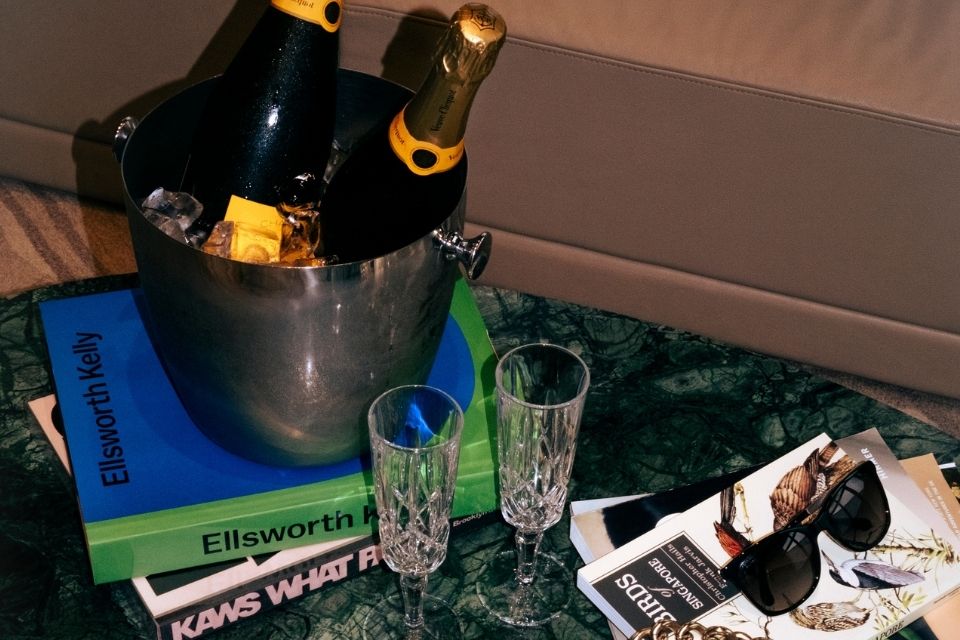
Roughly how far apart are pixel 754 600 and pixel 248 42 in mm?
622

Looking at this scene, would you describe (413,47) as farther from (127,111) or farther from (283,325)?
(283,325)

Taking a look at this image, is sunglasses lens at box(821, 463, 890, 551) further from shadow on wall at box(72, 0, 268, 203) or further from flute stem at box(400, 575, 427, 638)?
shadow on wall at box(72, 0, 268, 203)

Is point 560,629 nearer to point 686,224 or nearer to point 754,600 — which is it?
point 754,600

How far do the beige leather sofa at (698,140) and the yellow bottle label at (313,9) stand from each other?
1.07ft

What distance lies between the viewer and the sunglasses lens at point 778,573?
0.81 m

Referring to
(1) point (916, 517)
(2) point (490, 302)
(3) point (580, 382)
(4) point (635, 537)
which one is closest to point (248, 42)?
(2) point (490, 302)

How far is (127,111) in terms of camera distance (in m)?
1.47

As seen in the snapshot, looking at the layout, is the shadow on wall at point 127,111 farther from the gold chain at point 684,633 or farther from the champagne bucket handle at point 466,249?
the gold chain at point 684,633

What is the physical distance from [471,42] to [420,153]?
0.41 feet

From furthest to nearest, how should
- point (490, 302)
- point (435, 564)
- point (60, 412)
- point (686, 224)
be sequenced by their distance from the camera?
point (686, 224), point (490, 302), point (60, 412), point (435, 564)

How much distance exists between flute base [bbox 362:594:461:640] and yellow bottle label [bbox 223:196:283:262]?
270 mm

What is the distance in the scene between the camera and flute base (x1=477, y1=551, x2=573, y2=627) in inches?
32.0

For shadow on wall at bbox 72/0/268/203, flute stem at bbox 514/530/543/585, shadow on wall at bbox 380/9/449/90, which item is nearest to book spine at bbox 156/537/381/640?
flute stem at bbox 514/530/543/585

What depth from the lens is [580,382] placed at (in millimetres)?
785
